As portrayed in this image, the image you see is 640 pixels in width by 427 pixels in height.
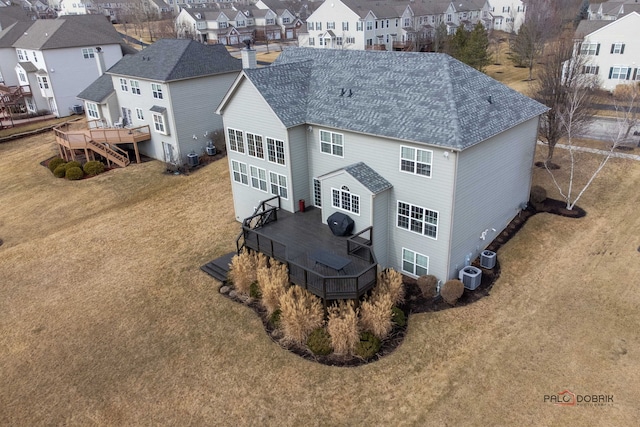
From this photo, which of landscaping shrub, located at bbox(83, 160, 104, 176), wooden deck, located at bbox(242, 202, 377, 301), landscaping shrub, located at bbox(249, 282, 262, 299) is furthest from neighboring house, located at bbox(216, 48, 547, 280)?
landscaping shrub, located at bbox(83, 160, 104, 176)

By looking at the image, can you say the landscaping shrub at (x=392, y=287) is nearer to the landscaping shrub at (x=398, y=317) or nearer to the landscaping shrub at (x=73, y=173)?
the landscaping shrub at (x=398, y=317)

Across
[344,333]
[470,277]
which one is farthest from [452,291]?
[344,333]

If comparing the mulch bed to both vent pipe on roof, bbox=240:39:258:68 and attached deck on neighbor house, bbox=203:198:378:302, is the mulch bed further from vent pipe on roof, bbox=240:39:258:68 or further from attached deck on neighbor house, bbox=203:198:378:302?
vent pipe on roof, bbox=240:39:258:68

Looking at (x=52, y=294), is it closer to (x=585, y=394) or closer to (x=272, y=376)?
(x=272, y=376)

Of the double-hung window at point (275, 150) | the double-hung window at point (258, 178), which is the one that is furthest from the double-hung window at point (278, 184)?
the double-hung window at point (275, 150)

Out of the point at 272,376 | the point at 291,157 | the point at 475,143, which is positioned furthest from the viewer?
the point at 291,157

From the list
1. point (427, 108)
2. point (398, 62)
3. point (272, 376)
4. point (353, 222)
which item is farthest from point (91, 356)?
point (398, 62)
